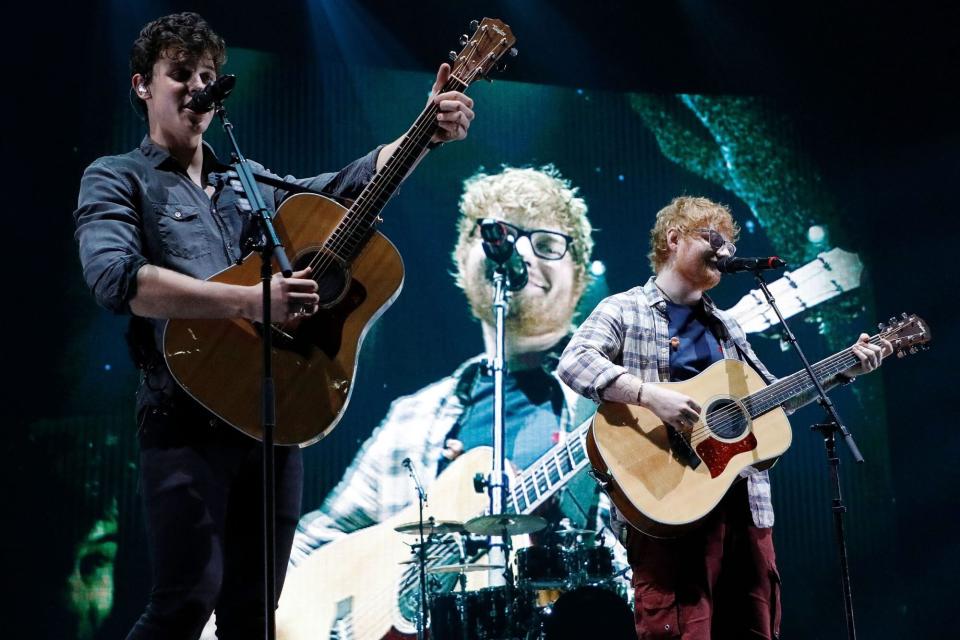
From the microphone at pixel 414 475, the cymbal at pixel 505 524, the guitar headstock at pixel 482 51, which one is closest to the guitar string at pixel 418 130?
the guitar headstock at pixel 482 51

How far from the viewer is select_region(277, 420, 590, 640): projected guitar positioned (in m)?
5.77

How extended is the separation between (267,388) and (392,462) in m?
3.91

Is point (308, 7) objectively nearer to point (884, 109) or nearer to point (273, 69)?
point (273, 69)

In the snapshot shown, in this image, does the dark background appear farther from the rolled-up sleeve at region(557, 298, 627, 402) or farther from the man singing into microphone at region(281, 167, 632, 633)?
the rolled-up sleeve at region(557, 298, 627, 402)

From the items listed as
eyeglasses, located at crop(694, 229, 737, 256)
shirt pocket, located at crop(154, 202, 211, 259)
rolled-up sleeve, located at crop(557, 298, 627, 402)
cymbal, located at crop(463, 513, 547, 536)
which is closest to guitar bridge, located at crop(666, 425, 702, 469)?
rolled-up sleeve, located at crop(557, 298, 627, 402)

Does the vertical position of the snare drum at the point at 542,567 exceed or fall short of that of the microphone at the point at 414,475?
it falls short

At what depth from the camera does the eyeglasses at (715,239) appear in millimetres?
3660

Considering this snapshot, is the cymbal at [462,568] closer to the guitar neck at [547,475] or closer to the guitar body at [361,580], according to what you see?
the guitar body at [361,580]

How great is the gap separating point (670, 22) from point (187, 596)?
6017mm

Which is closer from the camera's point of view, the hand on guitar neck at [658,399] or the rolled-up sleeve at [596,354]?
the hand on guitar neck at [658,399]

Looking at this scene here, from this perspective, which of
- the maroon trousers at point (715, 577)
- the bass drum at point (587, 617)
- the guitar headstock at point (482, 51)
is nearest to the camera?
the guitar headstock at point (482, 51)

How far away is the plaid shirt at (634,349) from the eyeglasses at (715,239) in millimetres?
226

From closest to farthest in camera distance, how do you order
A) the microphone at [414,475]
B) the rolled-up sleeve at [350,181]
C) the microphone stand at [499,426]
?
the rolled-up sleeve at [350,181], the microphone at [414,475], the microphone stand at [499,426]

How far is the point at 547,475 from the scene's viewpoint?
20.0 feet
